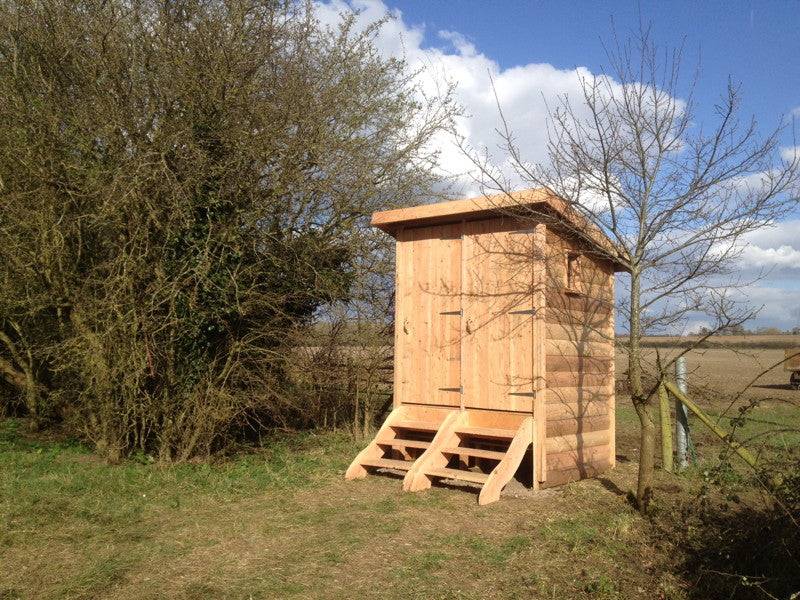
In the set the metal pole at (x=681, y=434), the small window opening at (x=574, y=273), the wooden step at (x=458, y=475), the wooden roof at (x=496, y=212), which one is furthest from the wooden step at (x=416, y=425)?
the metal pole at (x=681, y=434)

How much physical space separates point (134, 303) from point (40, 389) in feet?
11.3

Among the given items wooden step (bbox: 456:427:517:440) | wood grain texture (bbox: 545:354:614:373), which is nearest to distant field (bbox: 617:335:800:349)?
wood grain texture (bbox: 545:354:614:373)

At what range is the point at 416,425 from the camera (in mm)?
8227

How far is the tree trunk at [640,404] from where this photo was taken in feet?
20.1

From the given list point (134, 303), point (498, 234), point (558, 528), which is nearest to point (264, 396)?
point (134, 303)

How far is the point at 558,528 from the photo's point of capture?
19.3ft

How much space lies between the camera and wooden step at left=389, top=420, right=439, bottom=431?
806cm

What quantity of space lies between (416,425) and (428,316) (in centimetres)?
135

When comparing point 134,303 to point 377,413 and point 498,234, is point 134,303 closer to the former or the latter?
point 498,234

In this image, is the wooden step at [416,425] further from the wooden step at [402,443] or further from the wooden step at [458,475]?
the wooden step at [458,475]

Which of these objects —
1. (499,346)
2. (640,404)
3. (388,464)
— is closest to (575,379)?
(499,346)

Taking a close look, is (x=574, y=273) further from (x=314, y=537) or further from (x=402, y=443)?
(x=314, y=537)

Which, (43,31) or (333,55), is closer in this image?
(43,31)

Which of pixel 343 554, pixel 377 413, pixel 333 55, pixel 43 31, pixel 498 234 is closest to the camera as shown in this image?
pixel 343 554
